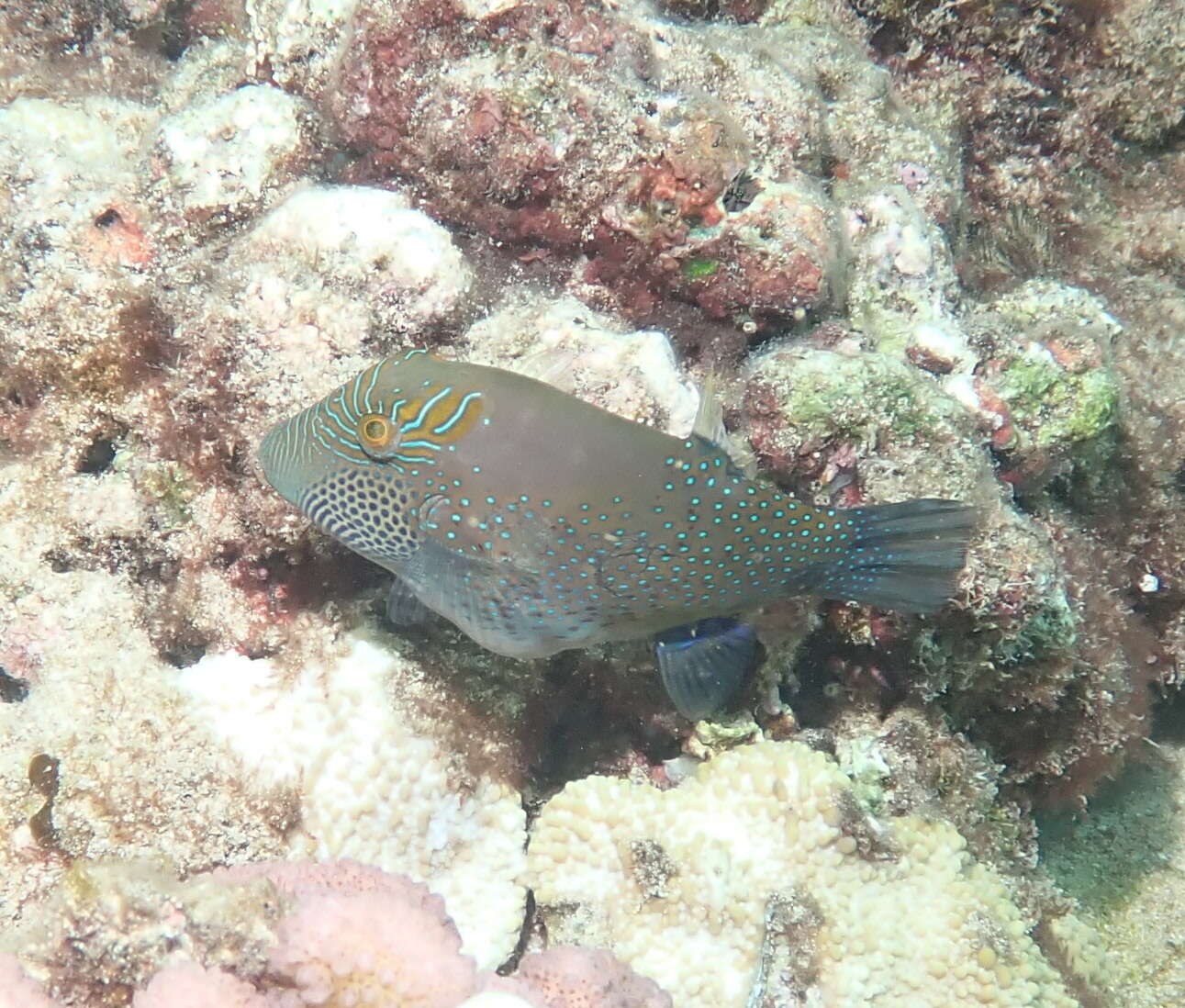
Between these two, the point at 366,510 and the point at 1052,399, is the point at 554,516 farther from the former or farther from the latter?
the point at 1052,399

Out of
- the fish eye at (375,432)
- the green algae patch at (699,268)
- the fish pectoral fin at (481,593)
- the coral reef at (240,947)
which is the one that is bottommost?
the coral reef at (240,947)

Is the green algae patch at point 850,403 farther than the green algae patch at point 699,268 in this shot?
No

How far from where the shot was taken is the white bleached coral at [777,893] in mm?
3432

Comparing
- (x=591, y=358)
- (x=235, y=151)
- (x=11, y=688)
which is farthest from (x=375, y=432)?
(x=235, y=151)

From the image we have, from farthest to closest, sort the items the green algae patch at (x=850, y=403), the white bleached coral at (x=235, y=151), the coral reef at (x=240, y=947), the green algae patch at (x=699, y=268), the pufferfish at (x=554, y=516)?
the white bleached coral at (x=235, y=151), the green algae patch at (x=699, y=268), the green algae patch at (x=850, y=403), the pufferfish at (x=554, y=516), the coral reef at (x=240, y=947)

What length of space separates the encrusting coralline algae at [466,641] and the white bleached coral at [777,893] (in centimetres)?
2

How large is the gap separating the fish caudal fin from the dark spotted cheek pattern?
5.27 feet

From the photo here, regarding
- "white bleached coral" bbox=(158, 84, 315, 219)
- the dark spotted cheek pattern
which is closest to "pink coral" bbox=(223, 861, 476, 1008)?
the dark spotted cheek pattern

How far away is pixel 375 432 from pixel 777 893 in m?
2.56

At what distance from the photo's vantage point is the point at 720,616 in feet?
11.3

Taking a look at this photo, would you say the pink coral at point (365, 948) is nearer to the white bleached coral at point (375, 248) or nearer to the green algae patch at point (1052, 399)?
the white bleached coral at point (375, 248)

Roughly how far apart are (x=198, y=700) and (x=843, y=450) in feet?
9.87

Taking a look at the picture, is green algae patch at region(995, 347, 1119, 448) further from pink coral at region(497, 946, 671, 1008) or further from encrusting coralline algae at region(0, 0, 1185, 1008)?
pink coral at region(497, 946, 671, 1008)

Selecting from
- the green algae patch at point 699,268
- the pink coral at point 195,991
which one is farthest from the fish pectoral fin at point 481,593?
the green algae patch at point 699,268
